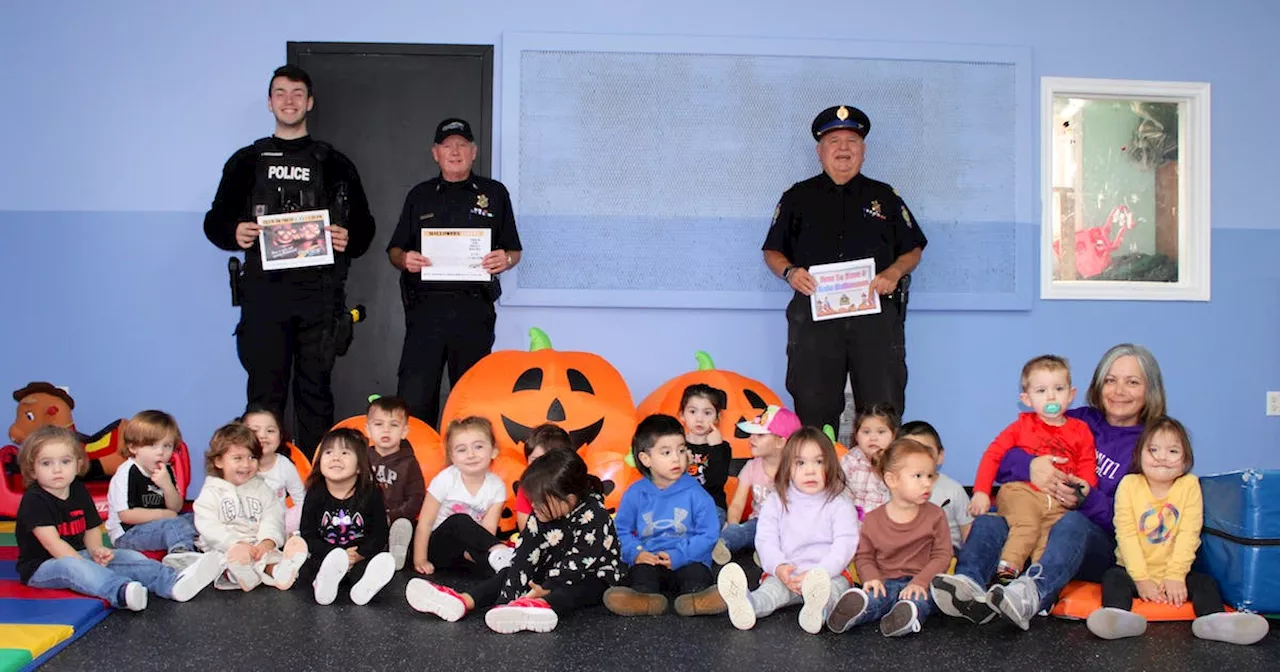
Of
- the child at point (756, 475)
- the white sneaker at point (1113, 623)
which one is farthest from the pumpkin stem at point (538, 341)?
the white sneaker at point (1113, 623)

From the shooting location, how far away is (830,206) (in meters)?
5.07

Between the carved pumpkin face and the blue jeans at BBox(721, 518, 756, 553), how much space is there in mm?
403

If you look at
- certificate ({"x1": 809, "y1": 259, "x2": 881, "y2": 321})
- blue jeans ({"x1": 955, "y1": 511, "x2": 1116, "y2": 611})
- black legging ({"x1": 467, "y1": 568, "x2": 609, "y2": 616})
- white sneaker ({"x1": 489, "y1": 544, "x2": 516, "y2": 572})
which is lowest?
black legging ({"x1": 467, "y1": 568, "x2": 609, "y2": 616})

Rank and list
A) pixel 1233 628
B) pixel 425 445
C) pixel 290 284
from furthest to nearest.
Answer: pixel 290 284 < pixel 425 445 < pixel 1233 628

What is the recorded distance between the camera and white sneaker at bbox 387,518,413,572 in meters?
3.85

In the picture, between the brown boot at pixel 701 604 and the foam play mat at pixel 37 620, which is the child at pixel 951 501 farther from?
the foam play mat at pixel 37 620

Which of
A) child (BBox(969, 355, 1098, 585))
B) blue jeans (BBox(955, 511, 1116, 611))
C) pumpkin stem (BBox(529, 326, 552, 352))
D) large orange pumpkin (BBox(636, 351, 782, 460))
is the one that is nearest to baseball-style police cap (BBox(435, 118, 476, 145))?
pumpkin stem (BBox(529, 326, 552, 352))

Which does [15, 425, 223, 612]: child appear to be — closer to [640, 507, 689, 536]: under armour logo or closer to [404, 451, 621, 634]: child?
[404, 451, 621, 634]: child

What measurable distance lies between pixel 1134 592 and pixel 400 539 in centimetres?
249

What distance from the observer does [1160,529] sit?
10.8ft

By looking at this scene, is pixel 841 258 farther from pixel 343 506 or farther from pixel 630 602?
pixel 343 506

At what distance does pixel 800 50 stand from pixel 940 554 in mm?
3275

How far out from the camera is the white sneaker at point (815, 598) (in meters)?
3.05

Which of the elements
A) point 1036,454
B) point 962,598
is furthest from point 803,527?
point 1036,454
